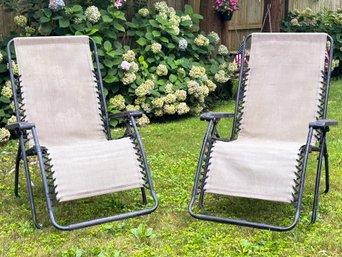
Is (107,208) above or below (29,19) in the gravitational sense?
below

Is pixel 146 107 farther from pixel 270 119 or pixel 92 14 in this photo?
pixel 270 119

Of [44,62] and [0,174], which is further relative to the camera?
[0,174]

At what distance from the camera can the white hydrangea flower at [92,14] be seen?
17.8 feet

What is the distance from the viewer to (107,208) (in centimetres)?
338

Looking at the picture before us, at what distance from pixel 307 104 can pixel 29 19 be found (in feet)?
10.3

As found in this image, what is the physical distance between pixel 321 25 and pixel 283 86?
17.6 ft

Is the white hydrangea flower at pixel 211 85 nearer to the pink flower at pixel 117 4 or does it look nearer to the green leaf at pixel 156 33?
the green leaf at pixel 156 33

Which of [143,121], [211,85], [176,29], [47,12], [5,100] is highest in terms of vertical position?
[47,12]

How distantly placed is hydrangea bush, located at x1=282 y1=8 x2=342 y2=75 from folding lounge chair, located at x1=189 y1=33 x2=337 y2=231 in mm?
4883

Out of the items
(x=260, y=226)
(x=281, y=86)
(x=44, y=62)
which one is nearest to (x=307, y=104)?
(x=281, y=86)

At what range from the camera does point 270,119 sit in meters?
3.71

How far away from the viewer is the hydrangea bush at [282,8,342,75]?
8469mm

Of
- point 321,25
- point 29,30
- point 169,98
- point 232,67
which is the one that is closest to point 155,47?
point 169,98

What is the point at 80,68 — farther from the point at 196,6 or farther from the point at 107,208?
the point at 196,6
